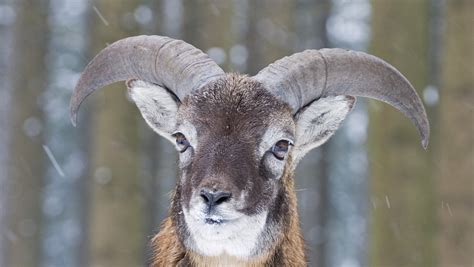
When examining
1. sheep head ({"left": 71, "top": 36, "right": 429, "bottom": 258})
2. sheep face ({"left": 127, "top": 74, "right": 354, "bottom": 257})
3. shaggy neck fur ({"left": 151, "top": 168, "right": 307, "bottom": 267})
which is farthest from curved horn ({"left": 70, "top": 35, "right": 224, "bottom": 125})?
shaggy neck fur ({"left": 151, "top": 168, "right": 307, "bottom": 267})

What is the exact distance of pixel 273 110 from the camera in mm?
7984

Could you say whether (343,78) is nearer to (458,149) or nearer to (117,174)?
(458,149)

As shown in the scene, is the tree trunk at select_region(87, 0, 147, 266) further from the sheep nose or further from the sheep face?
the sheep nose

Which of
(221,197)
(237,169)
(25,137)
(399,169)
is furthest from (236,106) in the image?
(25,137)

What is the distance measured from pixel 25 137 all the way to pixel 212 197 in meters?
15.5

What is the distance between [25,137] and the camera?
2173cm

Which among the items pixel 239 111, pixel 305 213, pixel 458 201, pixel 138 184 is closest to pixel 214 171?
pixel 239 111

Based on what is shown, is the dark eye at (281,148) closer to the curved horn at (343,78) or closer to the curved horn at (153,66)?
the curved horn at (343,78)

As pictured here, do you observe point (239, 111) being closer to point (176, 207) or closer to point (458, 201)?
point (176, 207)

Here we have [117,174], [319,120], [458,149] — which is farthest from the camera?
[117,174]

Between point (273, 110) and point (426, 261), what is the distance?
690cm

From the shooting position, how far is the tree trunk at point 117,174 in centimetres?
1617

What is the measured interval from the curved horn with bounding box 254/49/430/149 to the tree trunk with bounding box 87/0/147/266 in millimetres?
8204

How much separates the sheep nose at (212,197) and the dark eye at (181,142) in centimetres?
98
